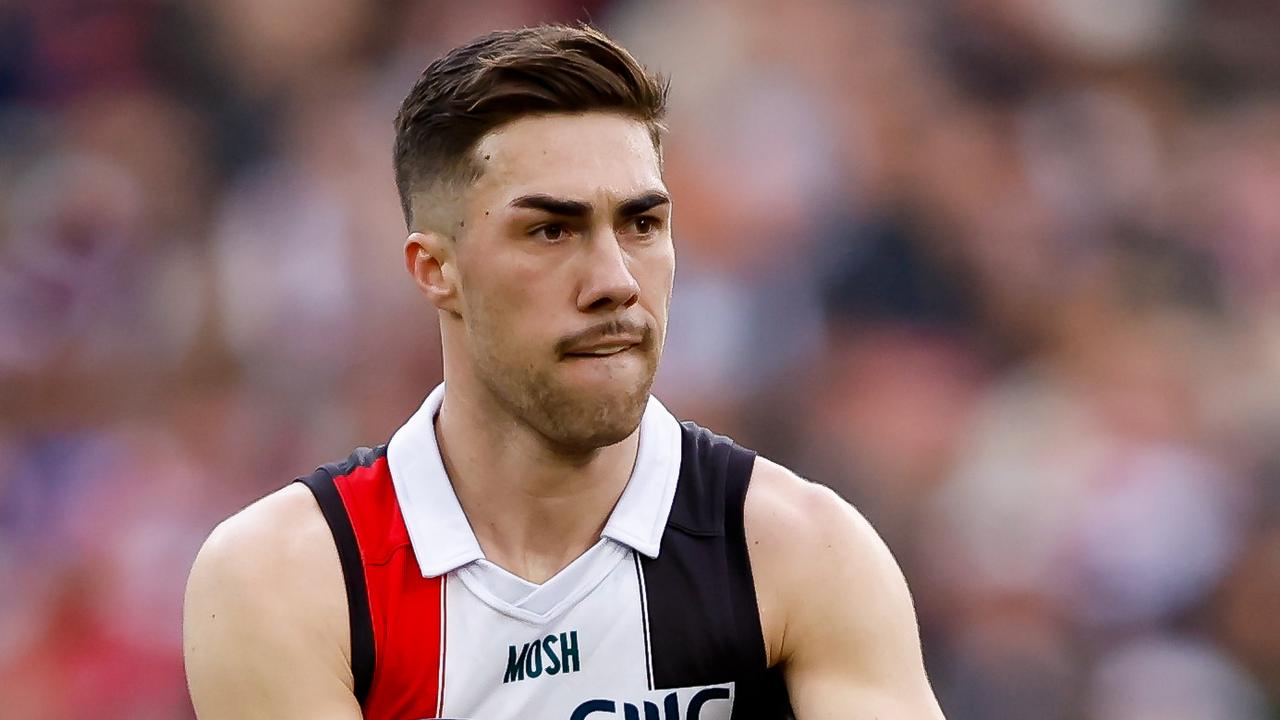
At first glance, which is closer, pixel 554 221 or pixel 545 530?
pixel 554 221

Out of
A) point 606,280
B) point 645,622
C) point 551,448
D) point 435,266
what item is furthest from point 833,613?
point 435,266

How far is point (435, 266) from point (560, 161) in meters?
0.37

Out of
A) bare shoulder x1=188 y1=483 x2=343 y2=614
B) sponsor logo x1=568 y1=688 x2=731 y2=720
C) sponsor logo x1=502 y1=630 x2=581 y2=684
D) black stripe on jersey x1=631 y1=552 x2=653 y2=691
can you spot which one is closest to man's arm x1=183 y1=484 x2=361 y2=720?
bare shoulder x1=188 y1=483 x2=343 y2=614

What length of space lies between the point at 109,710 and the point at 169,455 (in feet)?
3.62

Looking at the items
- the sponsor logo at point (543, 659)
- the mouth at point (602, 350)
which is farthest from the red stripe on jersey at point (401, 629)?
the mouth at point (602, 350)

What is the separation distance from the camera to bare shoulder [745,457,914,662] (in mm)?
3510

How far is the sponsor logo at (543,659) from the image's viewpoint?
353 cm

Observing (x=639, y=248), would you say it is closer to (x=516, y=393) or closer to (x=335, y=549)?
(x=516, y=393)

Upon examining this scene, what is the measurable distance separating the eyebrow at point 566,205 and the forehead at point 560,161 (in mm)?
13

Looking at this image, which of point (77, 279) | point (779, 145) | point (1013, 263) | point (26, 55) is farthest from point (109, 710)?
point (1013, 263)

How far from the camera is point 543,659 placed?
3545mm

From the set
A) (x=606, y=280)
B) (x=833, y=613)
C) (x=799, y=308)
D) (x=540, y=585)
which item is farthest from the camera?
(x=799, y=308)

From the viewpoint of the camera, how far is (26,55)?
8148 mm

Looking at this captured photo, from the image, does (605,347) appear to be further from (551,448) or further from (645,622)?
(645,622)
